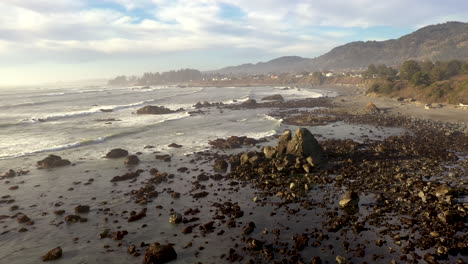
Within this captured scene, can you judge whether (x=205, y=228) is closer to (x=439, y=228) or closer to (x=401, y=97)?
(x=439, y=228)

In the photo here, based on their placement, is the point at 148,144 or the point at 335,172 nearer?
the point at 335,172

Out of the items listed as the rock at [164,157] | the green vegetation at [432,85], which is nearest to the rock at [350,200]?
the rock at [164,157]

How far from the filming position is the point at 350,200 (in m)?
18.9

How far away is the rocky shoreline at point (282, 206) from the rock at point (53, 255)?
0.05m

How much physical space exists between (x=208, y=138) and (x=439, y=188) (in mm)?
28262

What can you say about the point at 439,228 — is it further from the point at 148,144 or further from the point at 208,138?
the point at 148,144

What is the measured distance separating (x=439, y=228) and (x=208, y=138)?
30.0 m

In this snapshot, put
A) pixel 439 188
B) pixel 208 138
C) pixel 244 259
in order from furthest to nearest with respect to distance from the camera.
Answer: pixel 208 138
pixel 439 188
pixel 244 259

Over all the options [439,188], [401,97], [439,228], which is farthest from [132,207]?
[401,97]

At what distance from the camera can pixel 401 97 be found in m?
70.8

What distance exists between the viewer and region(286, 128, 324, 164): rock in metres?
27.8

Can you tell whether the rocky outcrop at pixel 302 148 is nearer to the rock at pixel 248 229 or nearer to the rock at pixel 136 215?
the rock at pixel 248 229

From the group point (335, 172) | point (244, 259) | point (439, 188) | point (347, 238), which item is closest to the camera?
point (244, 259)

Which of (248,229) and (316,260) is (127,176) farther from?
(316,260)
